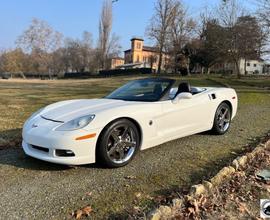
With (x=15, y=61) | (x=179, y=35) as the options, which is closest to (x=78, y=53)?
(x=15, y=61)

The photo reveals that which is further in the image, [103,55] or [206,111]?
[103,55]

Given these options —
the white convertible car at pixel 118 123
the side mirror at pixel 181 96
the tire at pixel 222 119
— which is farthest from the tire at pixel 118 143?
the tire at pixel 222 119

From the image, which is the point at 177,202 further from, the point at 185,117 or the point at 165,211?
the point at 185,117

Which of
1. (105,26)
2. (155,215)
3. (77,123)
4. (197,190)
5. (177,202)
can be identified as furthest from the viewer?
(105,26)

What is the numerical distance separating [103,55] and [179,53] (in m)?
28.2

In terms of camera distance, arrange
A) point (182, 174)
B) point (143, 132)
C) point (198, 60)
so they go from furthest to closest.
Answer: point (198, 60) < point (143, 132) < point (182, 174)

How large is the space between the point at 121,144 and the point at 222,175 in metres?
1.36

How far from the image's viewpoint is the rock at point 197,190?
340 centimetres

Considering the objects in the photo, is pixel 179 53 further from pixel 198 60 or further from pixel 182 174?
pixel 182 174

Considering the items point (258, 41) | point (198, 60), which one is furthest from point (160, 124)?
point (198, 60)

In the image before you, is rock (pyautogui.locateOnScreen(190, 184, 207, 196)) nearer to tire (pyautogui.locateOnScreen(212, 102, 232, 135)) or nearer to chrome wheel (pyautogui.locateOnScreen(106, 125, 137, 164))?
chrome wheel (pyautogui.locateOnScreen(106, 125, 137, 164))

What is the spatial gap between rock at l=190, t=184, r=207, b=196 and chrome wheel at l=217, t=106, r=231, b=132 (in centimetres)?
305

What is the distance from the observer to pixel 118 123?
4.32m

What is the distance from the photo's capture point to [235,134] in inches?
263
